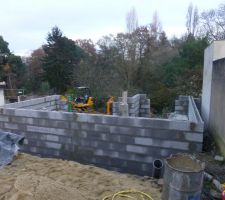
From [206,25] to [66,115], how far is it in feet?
58.8

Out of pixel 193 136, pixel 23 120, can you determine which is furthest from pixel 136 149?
pixel 23 120

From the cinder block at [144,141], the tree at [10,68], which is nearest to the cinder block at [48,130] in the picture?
the cinder block at [144,141]

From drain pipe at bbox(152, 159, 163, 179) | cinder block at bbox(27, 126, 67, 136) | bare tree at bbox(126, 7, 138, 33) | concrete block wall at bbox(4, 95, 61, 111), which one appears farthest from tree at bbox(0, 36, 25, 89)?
drain pipe at bbox(152, 159, 163, 179)

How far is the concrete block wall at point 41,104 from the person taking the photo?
679 cm

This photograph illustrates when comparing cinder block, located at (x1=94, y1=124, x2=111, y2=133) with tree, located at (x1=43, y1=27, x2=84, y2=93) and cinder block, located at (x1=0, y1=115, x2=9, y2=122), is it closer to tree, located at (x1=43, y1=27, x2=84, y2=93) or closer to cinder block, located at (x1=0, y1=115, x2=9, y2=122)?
cinder block, located at (x1=0, y1=115, x2=9, y2=122)

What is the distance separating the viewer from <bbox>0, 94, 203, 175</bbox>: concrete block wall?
14.1ft

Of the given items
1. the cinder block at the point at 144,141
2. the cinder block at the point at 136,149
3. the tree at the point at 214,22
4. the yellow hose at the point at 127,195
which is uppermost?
the tree at the point at 214,22

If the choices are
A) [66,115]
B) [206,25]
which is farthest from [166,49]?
[66,115]

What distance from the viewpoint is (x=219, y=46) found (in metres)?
5.30

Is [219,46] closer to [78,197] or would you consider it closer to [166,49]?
[78,197]

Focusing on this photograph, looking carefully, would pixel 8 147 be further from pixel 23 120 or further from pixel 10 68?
pixel 10 68

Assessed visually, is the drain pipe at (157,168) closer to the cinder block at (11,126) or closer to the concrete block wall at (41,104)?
the cinder block at (11,126)

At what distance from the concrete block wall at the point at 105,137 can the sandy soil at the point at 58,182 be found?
0.53m

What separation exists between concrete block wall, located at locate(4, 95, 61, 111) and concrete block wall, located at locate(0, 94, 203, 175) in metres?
1.11
